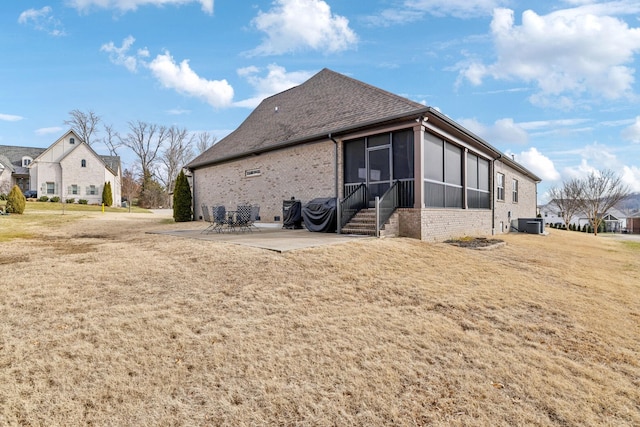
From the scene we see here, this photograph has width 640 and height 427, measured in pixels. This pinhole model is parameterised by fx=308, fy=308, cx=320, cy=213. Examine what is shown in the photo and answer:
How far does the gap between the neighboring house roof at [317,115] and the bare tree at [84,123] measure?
40.7 metres

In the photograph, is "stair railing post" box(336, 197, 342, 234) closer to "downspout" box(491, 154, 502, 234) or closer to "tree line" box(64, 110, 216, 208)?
"downspout" box(491, 154, 502, 234)

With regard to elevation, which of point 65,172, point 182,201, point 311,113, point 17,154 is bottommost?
point 182,201

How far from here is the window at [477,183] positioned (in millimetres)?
13625

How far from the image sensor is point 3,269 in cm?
532

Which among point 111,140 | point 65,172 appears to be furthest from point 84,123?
point 65,172

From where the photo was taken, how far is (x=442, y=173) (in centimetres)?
1120

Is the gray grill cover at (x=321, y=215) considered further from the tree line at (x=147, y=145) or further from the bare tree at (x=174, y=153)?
the bare tree at (x=174, y=153)

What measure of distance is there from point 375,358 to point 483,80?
1497cm

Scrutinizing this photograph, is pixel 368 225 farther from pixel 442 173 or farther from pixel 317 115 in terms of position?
pixel 317 115

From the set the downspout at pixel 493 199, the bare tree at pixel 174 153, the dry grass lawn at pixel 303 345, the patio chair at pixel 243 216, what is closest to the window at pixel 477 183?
the downspout at pixel 493 199

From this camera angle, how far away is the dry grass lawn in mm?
2316

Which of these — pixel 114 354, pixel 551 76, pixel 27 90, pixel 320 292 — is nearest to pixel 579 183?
pixel 551 76

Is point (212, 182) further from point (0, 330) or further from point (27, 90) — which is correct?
point (0, 330)

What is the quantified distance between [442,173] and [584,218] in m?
69.9
